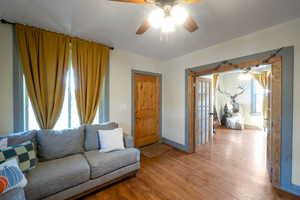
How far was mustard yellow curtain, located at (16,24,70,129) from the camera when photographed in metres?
1.98

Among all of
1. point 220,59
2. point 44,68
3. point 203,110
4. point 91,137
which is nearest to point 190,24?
point 220,59

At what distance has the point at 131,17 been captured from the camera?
1.78 meters

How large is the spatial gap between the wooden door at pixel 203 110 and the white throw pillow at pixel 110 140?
206 cm

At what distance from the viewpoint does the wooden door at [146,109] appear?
11.3 ft

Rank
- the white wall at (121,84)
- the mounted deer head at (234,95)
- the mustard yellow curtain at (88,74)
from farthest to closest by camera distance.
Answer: the mounted deer head at (234,95) < the white wall at (121,84) < the mustard yellow curtain at (88,74)

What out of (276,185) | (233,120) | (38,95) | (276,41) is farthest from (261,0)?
(233,120)

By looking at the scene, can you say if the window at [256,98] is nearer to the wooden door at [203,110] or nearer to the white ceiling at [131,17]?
the wooden door at [203,110]

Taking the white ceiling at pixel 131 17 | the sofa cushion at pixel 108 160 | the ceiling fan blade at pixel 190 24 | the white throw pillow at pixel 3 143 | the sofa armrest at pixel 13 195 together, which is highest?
the white ceiling at pixel 131 17

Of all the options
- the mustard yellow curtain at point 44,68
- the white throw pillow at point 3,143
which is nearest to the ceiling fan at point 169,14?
the mustard yellow curtain at point 44,68

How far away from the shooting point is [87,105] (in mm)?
2504

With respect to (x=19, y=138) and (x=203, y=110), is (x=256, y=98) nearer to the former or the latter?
(x=203, y=110)

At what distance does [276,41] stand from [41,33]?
377 cm

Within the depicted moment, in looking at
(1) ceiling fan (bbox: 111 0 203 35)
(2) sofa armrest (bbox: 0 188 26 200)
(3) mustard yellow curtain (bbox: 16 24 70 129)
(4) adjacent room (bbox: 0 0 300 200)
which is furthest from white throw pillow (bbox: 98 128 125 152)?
(1) ceiling fan (bbox: 111 0 203 35)

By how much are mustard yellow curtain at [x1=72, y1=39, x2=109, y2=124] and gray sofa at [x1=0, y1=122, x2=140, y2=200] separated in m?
0.41
